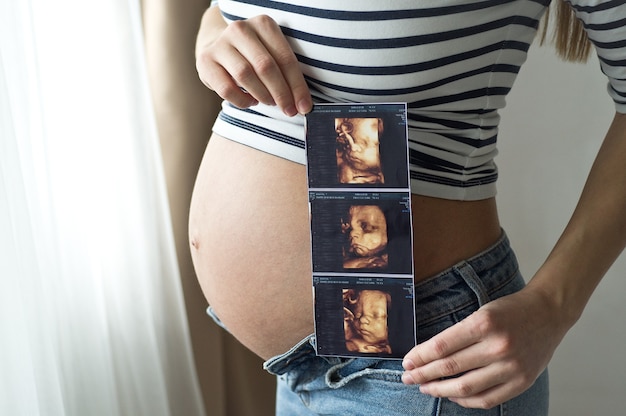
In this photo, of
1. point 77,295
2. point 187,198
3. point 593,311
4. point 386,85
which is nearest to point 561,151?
point 593,311

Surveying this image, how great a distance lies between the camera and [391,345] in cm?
79

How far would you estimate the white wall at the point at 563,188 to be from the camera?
1530 millimetres

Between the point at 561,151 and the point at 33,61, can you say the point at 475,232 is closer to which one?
the point at 33,61

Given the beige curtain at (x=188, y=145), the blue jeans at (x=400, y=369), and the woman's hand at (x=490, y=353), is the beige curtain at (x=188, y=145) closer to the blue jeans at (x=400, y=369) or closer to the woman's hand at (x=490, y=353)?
the blue jeans at (x=400, y=369)

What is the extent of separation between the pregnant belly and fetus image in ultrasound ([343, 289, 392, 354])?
0.07 metres

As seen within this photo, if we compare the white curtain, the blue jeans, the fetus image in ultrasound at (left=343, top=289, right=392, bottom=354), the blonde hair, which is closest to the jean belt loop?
the blue jeans

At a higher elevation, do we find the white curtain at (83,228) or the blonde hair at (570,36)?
the blonde hair at (570,36)

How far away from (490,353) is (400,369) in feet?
0.40

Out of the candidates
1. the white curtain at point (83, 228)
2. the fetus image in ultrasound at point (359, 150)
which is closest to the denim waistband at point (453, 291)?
the fetus image in ultrasound at point (359, 150)

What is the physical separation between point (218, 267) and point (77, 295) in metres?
0.41

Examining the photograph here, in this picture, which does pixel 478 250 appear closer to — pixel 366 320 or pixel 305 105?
pixel 366 320

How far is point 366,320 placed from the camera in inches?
31.1

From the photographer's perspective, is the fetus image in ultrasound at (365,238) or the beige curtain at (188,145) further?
the beige curtain at (188,145)

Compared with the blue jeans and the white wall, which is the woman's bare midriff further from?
the white wall
